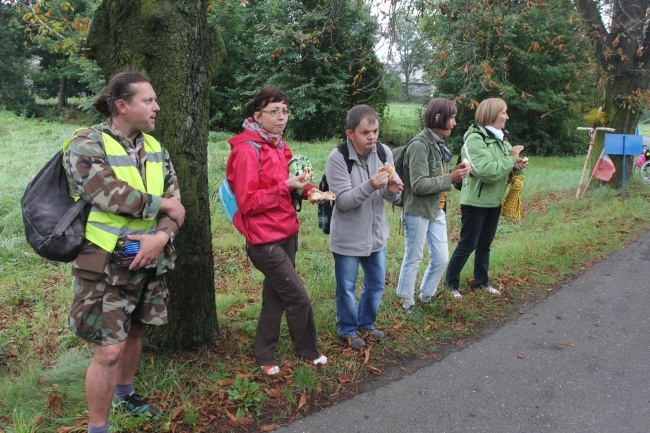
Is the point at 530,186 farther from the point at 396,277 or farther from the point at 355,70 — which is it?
the point at 355,70

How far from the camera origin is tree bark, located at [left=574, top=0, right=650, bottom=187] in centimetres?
1103

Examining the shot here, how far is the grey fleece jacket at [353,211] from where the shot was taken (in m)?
3.78

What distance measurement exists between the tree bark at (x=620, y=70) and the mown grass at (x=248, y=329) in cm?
261

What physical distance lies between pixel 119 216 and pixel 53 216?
0.30 metres

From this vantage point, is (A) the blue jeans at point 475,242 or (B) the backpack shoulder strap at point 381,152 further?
(A) the blue jeans at point 475,242

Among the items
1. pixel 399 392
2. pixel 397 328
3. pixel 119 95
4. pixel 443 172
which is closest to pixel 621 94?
pixel 443 172

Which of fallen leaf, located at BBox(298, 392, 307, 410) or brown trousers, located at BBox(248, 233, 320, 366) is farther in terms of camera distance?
brown trousers, located at BBox(248, 233, 320, 366)

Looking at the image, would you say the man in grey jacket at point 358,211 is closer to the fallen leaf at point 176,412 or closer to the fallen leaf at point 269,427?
the fallen leaf at point 269,427

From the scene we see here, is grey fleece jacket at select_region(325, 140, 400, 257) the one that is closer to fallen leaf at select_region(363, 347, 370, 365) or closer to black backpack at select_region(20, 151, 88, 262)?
fallen leaf at select_region(363, 347, 370, 365)

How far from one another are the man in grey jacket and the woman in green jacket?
124 centimetres

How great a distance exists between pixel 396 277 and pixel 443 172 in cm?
184

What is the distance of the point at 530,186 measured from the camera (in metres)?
13.4

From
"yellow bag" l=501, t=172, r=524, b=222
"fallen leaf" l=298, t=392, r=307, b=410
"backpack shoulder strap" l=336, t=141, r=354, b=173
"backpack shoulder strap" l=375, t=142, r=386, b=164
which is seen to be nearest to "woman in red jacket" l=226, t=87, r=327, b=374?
"fallen leaf" l=298, t=392, r=307, b=410

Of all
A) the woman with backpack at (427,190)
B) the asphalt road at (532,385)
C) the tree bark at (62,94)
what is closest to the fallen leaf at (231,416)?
the asphalt road at (532,385)
